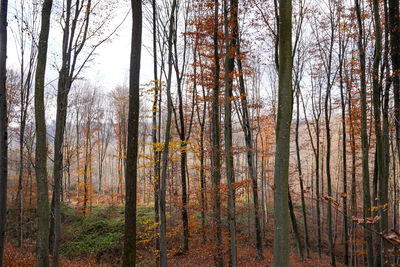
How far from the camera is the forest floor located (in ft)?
30.4

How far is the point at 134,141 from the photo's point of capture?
188 inches

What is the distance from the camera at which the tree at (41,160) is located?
4605 millimetres

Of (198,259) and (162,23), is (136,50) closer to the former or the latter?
(162,23)

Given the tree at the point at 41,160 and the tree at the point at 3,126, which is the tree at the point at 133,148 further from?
the tree at the point at 3,126

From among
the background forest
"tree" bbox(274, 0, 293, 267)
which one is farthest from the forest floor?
"tree" bbox(274, 0, 293, 267)

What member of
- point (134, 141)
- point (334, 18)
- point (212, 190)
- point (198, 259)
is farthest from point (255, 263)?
point (334, 18)

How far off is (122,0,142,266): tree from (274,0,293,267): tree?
290 centimetres

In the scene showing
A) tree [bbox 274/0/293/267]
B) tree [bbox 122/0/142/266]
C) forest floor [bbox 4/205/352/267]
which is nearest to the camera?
tree [bbox 274/0/293/267]

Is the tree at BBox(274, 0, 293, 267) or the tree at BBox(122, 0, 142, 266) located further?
the tree at BBox(122, 0, 142, 266)

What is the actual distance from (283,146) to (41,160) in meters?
4.71

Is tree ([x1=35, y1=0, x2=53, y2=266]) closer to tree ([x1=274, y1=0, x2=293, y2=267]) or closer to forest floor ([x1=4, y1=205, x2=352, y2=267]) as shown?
forest floor ([x1=4, y1=205, x2=352, y2=267])

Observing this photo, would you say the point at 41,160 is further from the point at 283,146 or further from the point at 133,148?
the point at 283,146

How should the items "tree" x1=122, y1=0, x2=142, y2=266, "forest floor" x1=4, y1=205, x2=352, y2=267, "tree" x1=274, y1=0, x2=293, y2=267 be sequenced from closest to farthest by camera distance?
1. "tree" x1=274, y1=0, x2=293, y2=267
2. "tree" x1=122, y1=0, x2=142, y2=266
3. "forest floor" x1=4, y1=205, x2=352, y2=267

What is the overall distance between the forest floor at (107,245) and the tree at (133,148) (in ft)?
11.7
